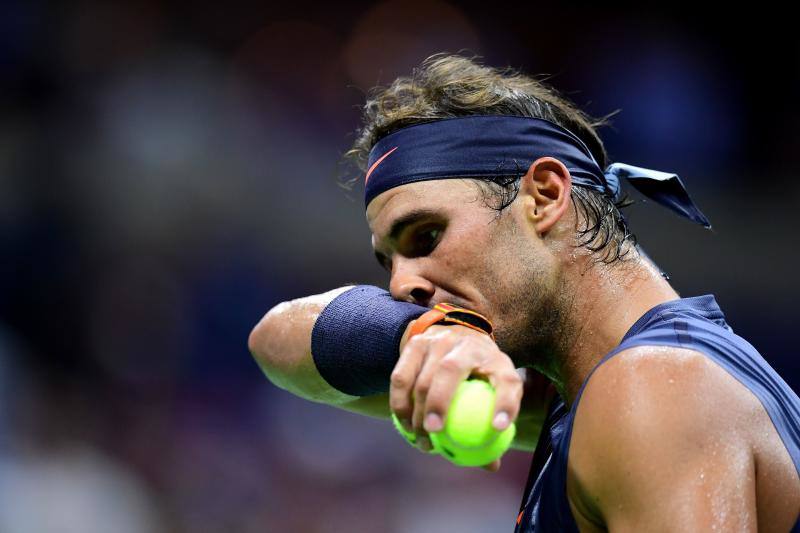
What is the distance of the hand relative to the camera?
1.29 metres

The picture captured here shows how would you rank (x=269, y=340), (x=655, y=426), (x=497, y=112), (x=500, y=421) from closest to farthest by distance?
(x=500, y=421) → (x=655, y=426) → (x=497, y=112) → (x=269, y=340)

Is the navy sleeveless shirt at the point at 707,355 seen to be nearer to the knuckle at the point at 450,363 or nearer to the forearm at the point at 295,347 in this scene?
the knuckle at the point at 450,363

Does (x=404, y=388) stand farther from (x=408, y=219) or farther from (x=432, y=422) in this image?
(x=408, y=219)

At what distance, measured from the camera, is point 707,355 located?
5.00ft

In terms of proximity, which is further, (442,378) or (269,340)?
(269,340)

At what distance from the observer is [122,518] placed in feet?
16.5

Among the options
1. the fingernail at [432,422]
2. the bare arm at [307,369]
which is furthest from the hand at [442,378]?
the bare arm at [307,369]

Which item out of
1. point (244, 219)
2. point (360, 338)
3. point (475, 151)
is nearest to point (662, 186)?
point (475, 151)

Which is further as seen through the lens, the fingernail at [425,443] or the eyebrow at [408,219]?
the eyebrow at [408,219]

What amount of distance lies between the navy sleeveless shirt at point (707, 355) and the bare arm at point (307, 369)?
723 millimetres

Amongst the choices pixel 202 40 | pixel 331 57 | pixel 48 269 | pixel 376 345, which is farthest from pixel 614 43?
pixel 376 345

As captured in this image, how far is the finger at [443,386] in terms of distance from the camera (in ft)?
4.24

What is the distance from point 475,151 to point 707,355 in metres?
0.89

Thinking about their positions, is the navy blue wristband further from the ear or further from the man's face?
the ear
